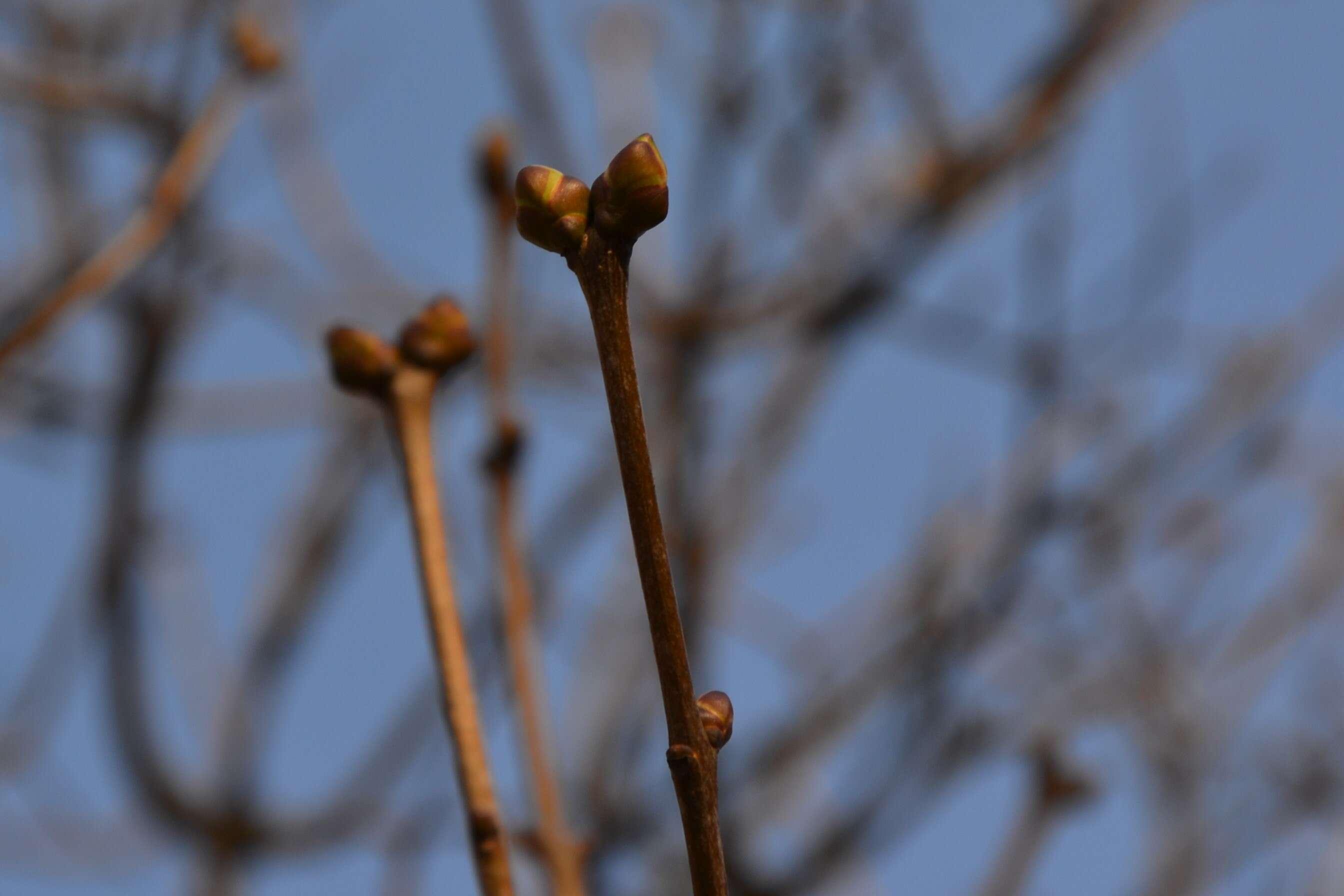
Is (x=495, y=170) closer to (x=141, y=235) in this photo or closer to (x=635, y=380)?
(x=141, y=235)

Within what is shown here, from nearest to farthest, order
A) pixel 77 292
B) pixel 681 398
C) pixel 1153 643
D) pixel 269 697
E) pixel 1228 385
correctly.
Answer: pixel 77 292 → pixel 681 398 → pixel 269 697 → pixel 1228 385 → pixel 1153 643

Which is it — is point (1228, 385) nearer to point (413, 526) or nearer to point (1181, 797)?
point (1181, 797)

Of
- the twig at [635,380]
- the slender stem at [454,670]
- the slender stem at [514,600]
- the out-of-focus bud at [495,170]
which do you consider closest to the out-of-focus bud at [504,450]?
the slender stem at [514,600]

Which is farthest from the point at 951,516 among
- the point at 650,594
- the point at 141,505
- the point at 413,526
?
the point at 650,594

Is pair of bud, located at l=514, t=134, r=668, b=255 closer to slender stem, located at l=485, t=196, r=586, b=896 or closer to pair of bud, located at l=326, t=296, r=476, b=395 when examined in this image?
pair of bud, located at l=326, t=296, r=476, b=395

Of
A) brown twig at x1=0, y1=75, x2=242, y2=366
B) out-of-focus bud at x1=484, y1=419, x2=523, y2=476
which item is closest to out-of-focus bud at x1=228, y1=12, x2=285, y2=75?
brown twig at x1=0, y1=75, x2=242, y2=366

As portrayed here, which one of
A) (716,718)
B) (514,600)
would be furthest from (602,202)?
(514,600)

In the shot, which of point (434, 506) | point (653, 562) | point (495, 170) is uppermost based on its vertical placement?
point (495, 170)
